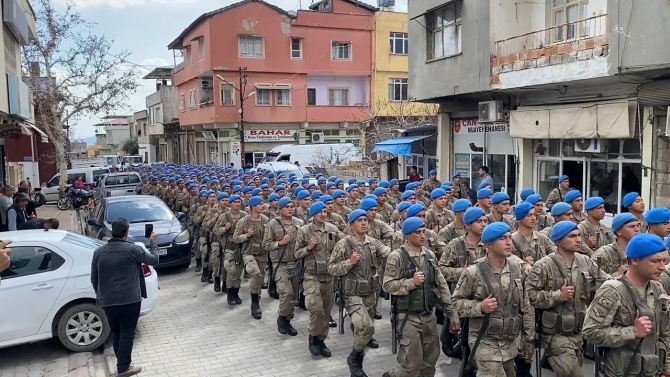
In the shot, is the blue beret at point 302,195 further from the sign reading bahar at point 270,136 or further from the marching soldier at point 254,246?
the sign reading bahar at point 270,136

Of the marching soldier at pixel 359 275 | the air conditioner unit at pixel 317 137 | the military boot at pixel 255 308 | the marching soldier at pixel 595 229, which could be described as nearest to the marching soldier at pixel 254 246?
the military boot at pixel 255 308

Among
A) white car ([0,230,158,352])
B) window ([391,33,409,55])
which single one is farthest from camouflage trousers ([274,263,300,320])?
window ([391,33,409,55])

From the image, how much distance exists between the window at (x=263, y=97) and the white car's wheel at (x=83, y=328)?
99.6 feet

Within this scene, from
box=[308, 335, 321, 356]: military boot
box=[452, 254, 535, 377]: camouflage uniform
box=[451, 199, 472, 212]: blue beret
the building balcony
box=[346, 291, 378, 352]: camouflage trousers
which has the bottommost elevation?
box=[308, 335, 321, 356]: military boot

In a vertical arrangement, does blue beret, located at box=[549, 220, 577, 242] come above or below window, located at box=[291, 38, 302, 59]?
below

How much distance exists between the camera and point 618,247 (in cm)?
582

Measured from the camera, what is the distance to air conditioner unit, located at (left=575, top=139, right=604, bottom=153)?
39.7 ft

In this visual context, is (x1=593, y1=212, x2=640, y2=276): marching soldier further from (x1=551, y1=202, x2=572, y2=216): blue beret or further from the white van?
the white van

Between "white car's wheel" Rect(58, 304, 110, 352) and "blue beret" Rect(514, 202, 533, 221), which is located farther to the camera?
"white car's wheel" Rect(58, 304, 110, 352)

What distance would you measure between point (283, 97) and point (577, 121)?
89.8 ft

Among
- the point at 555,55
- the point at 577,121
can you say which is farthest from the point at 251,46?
the point at 577,121

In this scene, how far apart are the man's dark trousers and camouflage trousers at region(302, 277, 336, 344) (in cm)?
212

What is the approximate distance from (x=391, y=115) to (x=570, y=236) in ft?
106

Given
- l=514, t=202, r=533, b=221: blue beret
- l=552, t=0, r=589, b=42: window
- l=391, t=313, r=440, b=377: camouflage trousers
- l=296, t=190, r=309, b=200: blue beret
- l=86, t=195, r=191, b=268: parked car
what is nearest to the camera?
l=391, t=313, r=440, b=377: camouflage trousers
